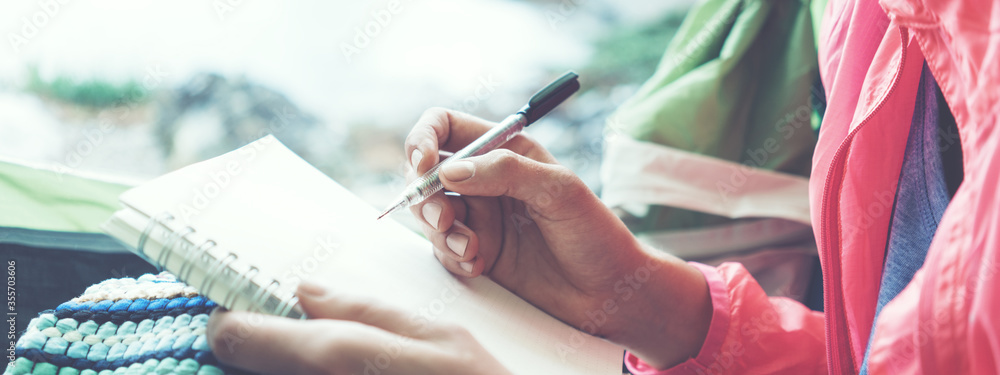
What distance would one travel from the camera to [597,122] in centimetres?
98

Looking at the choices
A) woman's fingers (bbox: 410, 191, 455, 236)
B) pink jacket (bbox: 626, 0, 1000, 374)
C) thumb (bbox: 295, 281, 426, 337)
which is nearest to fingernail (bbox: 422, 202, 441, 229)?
woman's fingers (bbox: 410, 191, 455, 236)

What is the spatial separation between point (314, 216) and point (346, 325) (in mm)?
179

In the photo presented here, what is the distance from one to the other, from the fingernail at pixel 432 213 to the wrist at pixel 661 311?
23cm

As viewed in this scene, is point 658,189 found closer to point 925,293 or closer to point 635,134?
point 635,134

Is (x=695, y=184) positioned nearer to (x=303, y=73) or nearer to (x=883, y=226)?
(x=883, y=226)

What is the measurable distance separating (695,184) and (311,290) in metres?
0.63

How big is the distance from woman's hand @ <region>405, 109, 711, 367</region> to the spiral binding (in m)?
0.19

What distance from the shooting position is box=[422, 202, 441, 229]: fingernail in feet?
1.84

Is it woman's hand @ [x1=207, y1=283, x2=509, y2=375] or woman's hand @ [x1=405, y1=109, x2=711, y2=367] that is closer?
woman's hand @ [x1=207, y1=283, x2=509, y2=375]

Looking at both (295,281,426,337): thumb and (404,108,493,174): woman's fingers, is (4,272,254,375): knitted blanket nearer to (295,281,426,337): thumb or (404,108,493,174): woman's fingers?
(295,281,426,337): thumb

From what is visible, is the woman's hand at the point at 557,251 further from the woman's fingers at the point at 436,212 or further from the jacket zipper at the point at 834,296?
the jacket zipper at the point at 834,296

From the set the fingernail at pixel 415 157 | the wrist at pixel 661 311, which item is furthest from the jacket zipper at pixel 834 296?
the fingernail at pixel 415 157

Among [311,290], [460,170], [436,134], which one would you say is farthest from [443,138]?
[311,290]

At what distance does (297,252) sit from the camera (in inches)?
17.7
